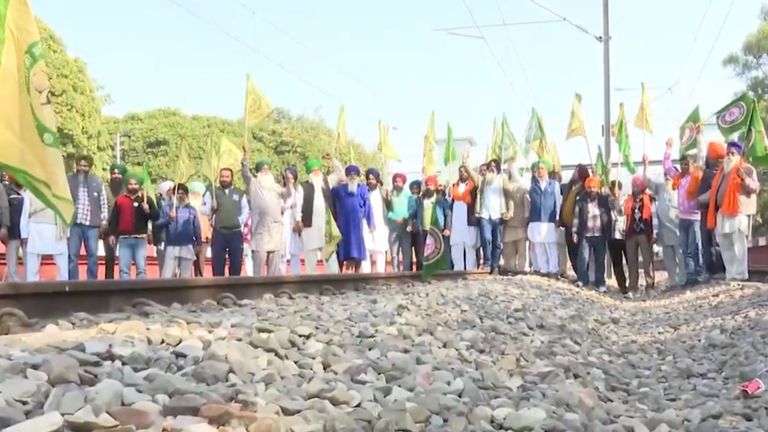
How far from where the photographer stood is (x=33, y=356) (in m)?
3.27

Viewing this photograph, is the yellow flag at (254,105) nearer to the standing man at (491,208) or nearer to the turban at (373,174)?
the turban at (373,174)

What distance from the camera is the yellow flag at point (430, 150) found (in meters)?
20.3

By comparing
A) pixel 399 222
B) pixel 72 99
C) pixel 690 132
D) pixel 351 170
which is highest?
pixel 72 99

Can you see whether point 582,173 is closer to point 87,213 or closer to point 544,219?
point 544,219

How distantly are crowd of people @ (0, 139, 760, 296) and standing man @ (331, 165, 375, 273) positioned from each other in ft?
0.06

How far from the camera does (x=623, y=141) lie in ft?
64.0

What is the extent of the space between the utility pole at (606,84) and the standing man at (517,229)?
361 inches

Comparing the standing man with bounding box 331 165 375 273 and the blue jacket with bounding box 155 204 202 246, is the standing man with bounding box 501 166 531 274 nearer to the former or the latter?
the standing man with bounding box 331 165 375 273

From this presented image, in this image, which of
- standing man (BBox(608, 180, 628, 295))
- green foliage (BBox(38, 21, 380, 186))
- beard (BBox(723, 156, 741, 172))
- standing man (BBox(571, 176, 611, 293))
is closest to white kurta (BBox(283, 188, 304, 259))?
standing man (BBox(571, 176, 611, 293))

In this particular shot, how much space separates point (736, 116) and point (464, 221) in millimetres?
4324

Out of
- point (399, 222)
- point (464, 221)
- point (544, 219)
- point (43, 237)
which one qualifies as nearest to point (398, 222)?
point (399, 222)

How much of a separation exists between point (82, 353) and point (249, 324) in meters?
1.49

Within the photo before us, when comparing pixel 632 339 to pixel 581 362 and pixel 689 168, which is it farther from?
pixel 689 168

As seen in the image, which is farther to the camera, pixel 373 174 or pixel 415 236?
pixel 415 236
